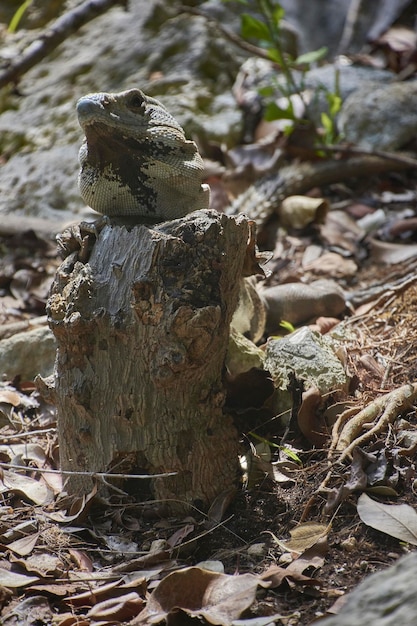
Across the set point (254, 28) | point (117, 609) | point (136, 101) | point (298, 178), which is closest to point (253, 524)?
point (117, 609)

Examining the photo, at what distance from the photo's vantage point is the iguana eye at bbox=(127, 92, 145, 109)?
8.73 ft

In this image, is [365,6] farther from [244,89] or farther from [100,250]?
[100,250]

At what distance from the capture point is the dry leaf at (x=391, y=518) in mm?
2125

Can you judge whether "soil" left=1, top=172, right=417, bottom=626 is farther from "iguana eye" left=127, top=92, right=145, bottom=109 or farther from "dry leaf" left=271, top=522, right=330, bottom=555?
"iguana eye" left=127, top=92, right=145, bottom=109

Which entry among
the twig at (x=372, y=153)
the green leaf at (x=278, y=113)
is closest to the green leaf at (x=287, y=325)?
the twig at (x=372, y=153)

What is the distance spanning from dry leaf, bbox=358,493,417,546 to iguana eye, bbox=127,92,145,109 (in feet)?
5.32

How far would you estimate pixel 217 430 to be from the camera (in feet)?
8.57

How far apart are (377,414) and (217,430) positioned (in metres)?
0.62

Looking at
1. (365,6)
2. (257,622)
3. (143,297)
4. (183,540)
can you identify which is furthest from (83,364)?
(365,6)

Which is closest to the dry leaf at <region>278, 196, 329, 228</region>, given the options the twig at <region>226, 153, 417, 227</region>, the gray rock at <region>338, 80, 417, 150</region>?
the twig at <region>226, 153, 417, 227</region>

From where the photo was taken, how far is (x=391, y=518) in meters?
2.19

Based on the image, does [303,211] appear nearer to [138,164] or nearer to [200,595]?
[138,164]

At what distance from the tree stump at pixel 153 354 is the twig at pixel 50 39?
12.1ft

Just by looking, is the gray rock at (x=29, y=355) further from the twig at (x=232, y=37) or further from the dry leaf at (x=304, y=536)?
the twig at (x=232, y=37)
